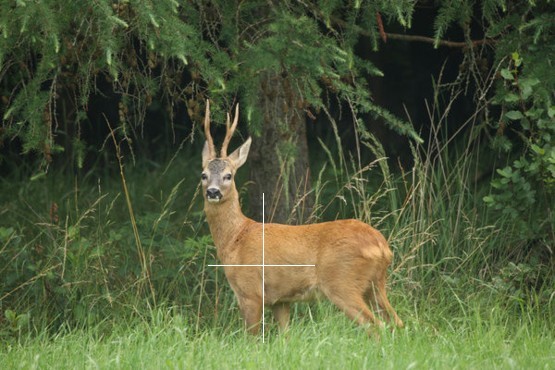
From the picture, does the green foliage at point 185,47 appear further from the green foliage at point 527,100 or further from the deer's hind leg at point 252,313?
the deer's hind leg at point 252,313

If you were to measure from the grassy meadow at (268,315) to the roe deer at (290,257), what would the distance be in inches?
6.3

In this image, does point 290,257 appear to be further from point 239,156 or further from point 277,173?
point 277,173

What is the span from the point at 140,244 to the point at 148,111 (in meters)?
5.42

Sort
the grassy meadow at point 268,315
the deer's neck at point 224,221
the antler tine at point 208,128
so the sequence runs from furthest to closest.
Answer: the deer's neck at point 224,221
the antler tine at point 208,128
the grassy meadow at point 268,315

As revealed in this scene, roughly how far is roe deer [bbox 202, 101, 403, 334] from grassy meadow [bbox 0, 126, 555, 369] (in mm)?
160

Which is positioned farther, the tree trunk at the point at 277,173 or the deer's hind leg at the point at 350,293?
the tree trunk at the point at 277,173

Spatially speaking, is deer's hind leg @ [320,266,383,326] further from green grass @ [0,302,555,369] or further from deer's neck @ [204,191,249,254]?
deer's neck @ [204,191,249,254]

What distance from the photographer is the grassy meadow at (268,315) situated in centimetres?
521

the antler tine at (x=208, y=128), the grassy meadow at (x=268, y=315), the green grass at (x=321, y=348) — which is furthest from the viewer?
the antler tine at (x=208, y=128)

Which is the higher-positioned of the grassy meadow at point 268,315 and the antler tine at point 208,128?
the antler tine at point 208,128

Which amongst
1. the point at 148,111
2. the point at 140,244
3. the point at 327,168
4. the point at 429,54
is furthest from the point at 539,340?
the point at 148,111

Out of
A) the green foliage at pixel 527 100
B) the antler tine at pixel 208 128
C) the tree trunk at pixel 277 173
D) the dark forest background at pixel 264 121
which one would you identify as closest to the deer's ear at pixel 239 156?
the antler tine at pixel 208 128

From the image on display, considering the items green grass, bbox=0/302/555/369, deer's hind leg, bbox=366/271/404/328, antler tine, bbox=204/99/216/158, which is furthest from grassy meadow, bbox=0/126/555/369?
antler tine, bbox=204/99/216/158

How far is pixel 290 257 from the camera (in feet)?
20.4
